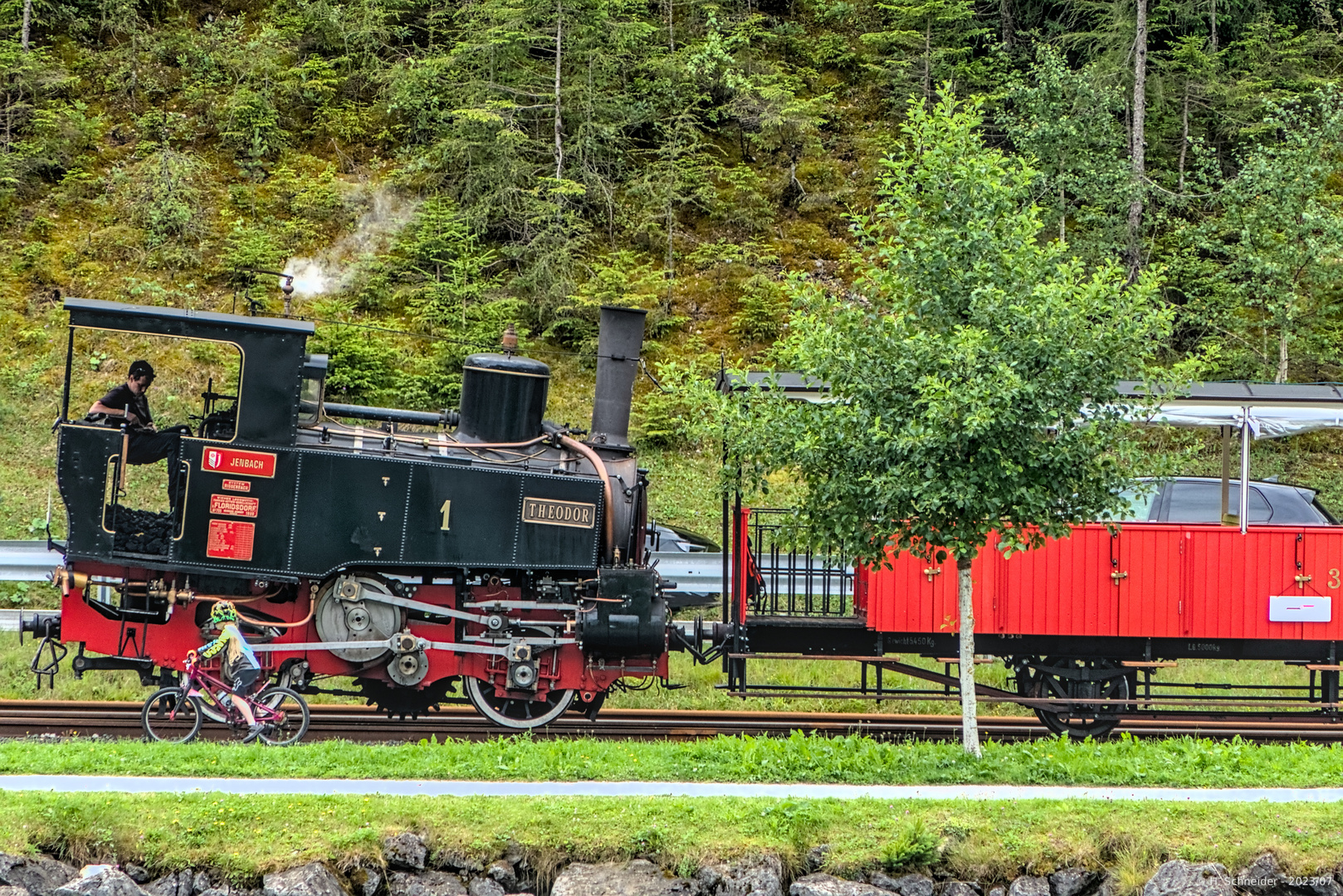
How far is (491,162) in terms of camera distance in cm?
2409

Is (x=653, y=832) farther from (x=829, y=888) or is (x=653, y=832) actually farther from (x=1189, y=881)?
(x=1189, y=881)

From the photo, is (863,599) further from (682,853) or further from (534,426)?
(682,853)

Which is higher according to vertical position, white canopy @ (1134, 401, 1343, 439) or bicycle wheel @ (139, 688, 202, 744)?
white canopy @ (1134, 401, 1343, 439)

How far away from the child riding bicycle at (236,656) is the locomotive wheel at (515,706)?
2.06 m

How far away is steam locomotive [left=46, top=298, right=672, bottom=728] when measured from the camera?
10664mm

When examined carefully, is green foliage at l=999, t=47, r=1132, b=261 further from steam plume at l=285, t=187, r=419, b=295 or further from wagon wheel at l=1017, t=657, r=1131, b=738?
wagon wheel at l=1017, t=657, r=1131, b=738

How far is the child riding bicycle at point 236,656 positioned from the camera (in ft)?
34.1

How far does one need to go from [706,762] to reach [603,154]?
1850 centimetres

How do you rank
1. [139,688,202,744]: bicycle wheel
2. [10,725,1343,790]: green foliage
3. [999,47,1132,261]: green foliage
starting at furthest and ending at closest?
[999,47,1132,261]: green foliage → [139,688,202,744]: bicycle wheel → [10,725,1343,790]: green foliage

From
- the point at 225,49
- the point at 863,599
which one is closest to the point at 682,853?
the point at 863,599

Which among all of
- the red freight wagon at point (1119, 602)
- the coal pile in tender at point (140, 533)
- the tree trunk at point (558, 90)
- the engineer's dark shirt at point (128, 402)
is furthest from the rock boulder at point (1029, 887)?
the tree trunk at point (558, 90)

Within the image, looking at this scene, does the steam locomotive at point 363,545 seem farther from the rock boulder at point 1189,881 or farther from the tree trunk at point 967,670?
the rock boulder at point 1189,881

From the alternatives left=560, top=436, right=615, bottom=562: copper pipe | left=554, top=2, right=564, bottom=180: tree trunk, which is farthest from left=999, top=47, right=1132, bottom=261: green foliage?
left=560, top=436, right=615, bottom=562: copper pipe

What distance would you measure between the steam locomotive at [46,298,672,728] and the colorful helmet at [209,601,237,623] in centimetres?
35
